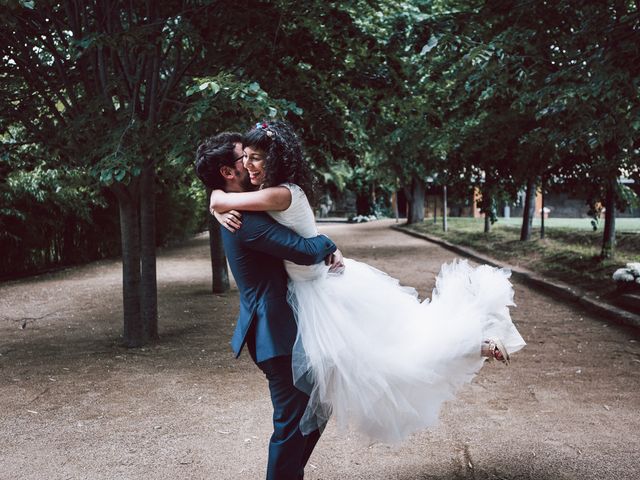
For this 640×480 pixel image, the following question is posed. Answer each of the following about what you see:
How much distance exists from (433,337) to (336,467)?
1290 mm

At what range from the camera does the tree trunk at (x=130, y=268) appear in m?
7.57

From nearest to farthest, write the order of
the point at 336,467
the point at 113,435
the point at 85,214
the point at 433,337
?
the point at 433,337, the point at 336,467, the point at 113,435, the point at 85,214

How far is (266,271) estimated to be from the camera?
305 centimetres

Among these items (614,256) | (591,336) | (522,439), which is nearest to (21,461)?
(522,439)

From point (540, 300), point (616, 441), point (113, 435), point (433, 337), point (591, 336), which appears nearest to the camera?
point (433, 337)

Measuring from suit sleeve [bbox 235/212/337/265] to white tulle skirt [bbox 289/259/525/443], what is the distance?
0.23 meters

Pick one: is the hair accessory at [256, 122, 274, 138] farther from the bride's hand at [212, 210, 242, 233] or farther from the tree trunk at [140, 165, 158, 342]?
the tree trunk at [140, 165, 158, 342]

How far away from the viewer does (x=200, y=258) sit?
62.7 ft

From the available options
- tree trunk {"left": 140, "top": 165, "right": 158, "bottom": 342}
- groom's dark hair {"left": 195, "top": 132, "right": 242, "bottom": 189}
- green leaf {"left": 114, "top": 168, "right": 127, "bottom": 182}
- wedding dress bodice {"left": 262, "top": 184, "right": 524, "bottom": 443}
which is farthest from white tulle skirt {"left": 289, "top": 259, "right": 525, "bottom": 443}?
tree trunk {"left": 140, "top": 165, "right": 158, "bottom": 342}

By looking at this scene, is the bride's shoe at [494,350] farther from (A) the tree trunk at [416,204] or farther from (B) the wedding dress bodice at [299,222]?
(A) the tree trunk at [416,204]

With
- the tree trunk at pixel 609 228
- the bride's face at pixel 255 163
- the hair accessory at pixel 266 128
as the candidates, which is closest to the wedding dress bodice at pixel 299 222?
the bride's face at pixel 255 163

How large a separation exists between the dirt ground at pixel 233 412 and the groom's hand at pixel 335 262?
2.71 ft

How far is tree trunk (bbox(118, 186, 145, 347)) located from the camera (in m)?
7.57

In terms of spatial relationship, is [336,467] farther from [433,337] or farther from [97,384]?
[97,384]
